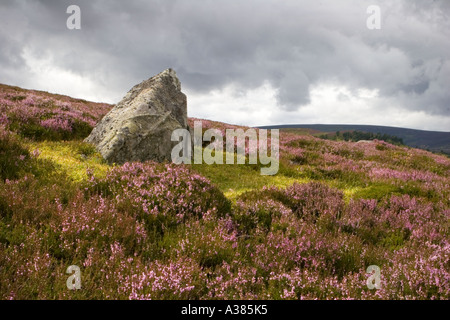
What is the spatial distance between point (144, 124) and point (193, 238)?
571 centimetres

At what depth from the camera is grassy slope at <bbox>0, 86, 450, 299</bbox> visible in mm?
2824

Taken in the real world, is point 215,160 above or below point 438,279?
above

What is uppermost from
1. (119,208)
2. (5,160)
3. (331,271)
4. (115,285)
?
(5,160)

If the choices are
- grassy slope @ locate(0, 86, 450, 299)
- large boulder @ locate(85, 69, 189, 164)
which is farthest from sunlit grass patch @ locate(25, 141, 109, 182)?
large boulder @ locate(85, 69, 189, 164)

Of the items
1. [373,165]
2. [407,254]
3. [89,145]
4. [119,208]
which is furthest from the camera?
[373,165]

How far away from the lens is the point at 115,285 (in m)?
2.74

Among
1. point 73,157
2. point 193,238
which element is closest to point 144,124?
point 73,157

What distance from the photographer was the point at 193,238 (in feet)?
12.3

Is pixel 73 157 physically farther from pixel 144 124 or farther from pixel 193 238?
pixel 193 238

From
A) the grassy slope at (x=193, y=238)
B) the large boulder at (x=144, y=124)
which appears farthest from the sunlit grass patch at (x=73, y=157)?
the large boulder at (x=144, y=124)

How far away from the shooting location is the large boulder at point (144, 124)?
26.0 feet
